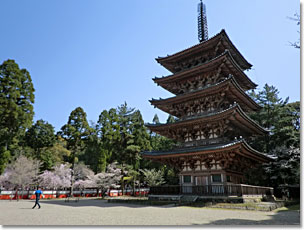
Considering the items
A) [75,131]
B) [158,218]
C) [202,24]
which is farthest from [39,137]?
[158,218]

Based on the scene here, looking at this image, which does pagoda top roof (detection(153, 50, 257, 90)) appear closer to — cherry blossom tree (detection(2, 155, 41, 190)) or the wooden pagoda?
the wooden pagoda

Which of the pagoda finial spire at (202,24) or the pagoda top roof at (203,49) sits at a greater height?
the pagoda finial spire at (202,24)

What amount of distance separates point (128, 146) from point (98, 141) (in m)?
6.75

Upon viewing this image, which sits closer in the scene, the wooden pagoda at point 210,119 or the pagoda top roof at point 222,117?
the pagoda top roof at point 222,117

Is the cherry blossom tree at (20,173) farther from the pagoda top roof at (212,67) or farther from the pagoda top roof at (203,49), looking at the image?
the pagoda top roof at (203,49)

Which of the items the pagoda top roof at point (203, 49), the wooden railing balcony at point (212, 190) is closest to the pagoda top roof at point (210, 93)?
the pagoda top roof at point (203, 49)

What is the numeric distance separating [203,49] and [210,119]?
26.0 ft

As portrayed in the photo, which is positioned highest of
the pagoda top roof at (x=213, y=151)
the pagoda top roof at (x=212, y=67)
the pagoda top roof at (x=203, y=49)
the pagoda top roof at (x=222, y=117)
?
the pagoda top roof at (x=203, y=49)

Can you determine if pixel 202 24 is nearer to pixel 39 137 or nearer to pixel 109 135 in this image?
pixel 109 135

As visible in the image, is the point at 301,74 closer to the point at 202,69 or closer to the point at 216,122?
the point at 216,122

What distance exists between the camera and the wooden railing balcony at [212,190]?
53.3ft

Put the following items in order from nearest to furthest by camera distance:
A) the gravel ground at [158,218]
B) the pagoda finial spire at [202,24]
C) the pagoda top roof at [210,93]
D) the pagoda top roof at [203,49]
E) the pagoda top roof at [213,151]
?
the gravel ground at [158,218]
the pagoda top roof at [213,151]
the pagoda top roof at [210,93]
the pagoda top roof at [203,49]
the pagoda finial spire at [202,24]

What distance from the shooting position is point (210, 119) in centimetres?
1795

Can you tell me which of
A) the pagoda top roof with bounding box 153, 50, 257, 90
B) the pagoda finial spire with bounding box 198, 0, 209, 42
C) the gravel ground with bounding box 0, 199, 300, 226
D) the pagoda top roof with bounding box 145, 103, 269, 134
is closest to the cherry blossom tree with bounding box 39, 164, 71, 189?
the pagoda top roof with bounding box 145, 103, 269, 134
